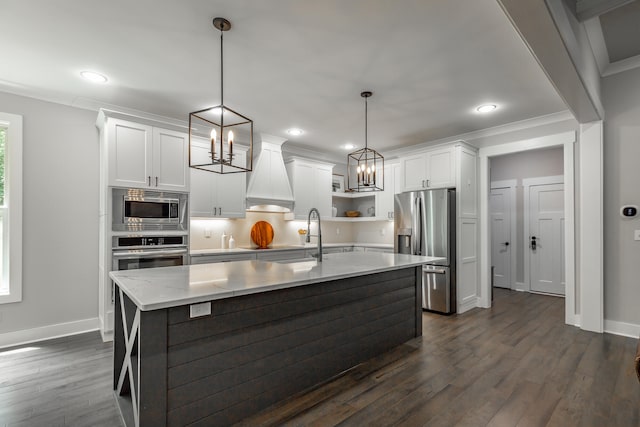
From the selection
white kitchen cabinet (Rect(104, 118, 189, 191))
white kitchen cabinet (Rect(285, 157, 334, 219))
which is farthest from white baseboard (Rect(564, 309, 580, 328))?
white kitchen cabinet (Rect(104, 118, 189, 191))

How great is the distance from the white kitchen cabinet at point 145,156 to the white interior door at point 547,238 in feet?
19.9

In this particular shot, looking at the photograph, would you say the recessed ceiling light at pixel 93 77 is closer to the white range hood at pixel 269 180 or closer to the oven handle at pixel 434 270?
the white range hood at pixel 269 180

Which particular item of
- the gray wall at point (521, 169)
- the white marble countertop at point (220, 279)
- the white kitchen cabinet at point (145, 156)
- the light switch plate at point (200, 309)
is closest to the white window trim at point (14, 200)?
the white kitchen cabinet at point (145, 156)

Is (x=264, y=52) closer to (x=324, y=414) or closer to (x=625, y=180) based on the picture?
(x=324, y=414)

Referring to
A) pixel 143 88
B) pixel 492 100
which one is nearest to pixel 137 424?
pixel 143 88

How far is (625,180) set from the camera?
3.58 metres

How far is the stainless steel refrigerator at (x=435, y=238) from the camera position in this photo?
4.60 m

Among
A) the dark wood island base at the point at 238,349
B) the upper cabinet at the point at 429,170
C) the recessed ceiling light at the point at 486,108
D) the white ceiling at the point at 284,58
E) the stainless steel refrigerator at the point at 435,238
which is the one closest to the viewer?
the dark wood island base at the point at 238,349

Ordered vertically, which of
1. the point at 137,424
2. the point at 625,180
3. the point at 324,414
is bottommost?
the point at 324,414

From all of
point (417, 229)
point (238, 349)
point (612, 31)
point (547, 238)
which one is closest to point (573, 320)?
point (417, 229)

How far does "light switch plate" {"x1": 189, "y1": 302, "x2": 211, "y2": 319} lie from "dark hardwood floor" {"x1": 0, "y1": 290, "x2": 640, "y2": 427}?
30.9 inches

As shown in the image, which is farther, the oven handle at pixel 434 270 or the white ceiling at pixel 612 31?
the oven handle at pixel 434 270

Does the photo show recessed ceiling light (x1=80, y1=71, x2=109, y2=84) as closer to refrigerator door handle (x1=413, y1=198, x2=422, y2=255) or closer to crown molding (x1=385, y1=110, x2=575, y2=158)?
refrigerator door handle (x1=413, y1=198, x2=422, y2=255)

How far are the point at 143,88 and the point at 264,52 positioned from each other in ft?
5.10
